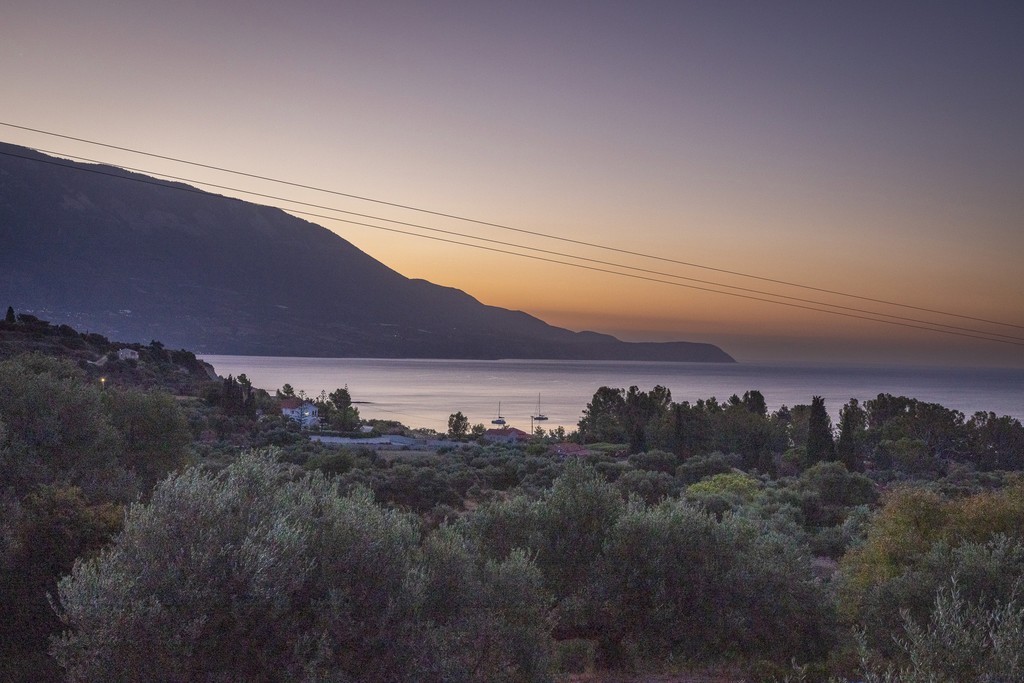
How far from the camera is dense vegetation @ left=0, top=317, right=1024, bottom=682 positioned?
23.2 ft

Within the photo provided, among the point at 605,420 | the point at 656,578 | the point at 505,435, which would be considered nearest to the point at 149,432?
the point at 656,578

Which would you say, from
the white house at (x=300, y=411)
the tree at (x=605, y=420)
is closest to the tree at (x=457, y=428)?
the tree at (x=605, y=420)

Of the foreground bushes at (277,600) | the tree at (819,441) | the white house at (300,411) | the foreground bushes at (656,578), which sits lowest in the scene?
the white house at (300,411)

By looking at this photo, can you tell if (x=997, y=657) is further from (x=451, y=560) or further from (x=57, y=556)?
→ (x=57, y=556)

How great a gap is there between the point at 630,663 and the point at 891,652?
192 inches

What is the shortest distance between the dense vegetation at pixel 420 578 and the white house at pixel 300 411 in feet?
174

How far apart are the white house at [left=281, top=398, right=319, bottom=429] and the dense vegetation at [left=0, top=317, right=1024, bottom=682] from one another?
174 ft

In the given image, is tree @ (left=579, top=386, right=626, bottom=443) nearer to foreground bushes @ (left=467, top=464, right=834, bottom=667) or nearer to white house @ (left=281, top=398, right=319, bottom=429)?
white house @ (left=281, top=398, right=319, bottom=429)

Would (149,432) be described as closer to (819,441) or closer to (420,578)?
(420,578)

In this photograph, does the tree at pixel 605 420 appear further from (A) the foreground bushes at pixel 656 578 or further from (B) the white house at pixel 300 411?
(A) the foreground bushes at pixel 656 578

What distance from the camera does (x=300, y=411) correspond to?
83.8m

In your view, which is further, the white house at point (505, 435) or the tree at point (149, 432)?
the white house at point (505, 435)

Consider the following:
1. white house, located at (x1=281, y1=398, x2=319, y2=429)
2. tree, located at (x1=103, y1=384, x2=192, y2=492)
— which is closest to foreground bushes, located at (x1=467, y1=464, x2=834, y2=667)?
tree, located at (x1=103, y1=384, x2=192, y2=492)

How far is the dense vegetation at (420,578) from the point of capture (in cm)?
707
